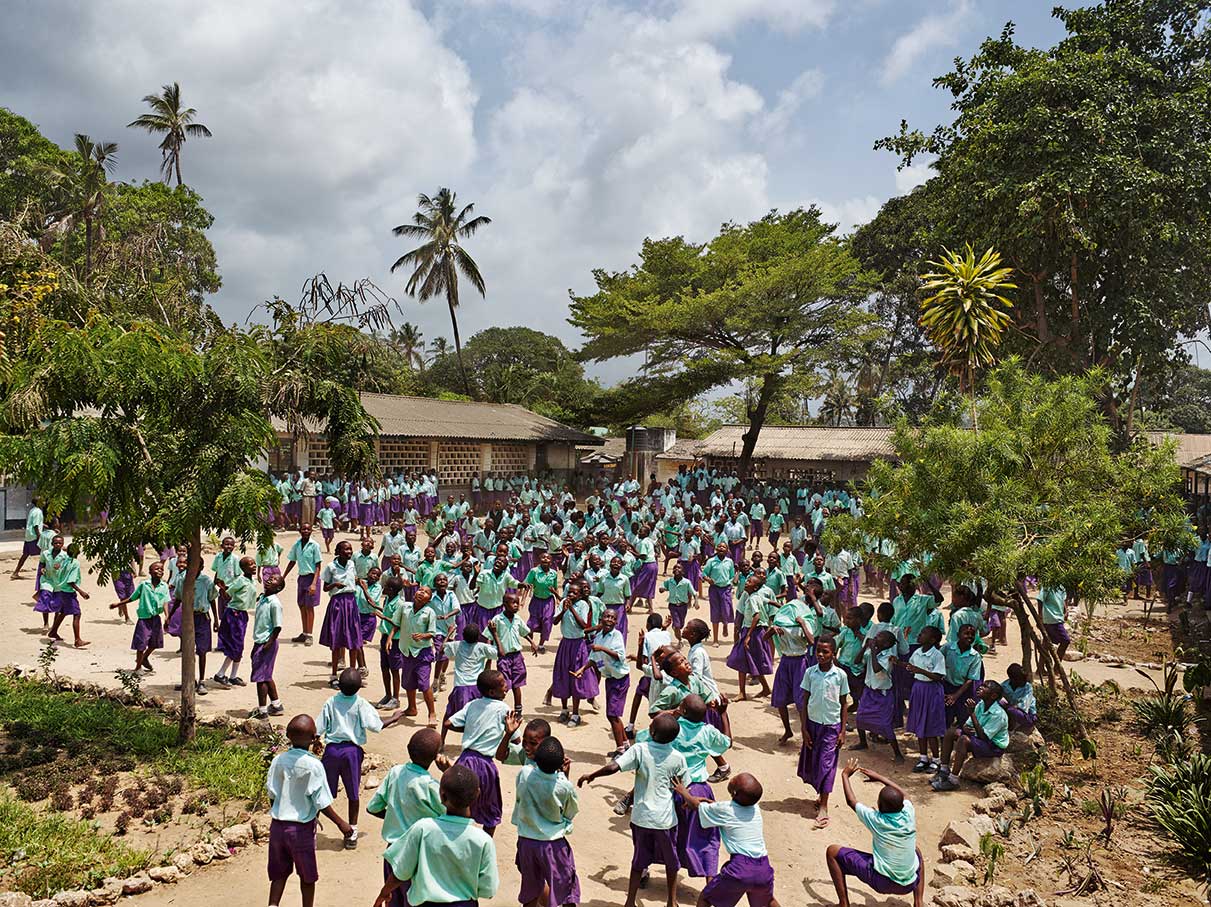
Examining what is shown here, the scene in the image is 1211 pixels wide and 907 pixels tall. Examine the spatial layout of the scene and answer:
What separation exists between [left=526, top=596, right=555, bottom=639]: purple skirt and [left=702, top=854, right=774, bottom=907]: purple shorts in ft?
25.1

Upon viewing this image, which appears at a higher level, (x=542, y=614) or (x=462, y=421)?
(x=462, y=421)

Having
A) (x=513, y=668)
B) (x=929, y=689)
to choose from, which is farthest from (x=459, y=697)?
(x=929, y=689)

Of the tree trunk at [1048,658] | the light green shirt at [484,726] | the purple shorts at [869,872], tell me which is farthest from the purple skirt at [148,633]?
the tree trunk at [1048,658]

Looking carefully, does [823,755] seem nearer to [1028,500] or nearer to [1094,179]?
[1028,500]

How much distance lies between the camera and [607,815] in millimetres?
7293

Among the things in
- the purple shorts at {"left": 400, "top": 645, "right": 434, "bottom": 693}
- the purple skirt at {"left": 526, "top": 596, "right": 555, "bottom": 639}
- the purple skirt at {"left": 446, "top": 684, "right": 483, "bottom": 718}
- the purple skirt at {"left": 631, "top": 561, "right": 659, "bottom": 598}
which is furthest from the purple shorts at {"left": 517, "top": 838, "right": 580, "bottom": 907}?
the purple skirt at {"left": 631, "top": 561, "right": 659, "bottom": 598}

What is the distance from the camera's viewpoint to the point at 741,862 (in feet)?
16.6

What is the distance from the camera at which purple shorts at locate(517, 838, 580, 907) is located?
5027mm

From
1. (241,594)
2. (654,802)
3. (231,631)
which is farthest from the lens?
(231,631)

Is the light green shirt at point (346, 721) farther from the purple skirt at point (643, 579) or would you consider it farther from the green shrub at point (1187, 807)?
the purple skirt at point (643, 579)

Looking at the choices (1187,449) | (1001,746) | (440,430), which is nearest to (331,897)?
(1001,746)

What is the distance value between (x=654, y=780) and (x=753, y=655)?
17.1ft

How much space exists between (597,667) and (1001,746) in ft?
13.2

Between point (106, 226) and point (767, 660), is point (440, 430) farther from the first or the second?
point (767, 660)
